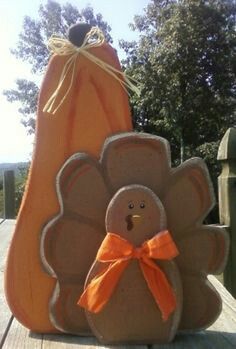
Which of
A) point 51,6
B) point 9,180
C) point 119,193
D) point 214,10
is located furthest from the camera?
point 51,6

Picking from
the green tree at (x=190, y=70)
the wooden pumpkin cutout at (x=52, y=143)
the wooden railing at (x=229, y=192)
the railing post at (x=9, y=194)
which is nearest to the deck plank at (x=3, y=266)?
the wooden pumpkin cutout at (x=52, y=143)

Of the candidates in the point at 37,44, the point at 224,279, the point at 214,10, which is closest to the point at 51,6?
the point at 37,44

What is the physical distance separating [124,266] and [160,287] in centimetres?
10

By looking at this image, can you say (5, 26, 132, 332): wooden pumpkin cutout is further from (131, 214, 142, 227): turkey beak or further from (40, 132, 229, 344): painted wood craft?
(131, 214, 142, 227): turkey beak

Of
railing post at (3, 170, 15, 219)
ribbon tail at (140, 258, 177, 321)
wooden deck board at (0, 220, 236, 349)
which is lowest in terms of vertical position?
railing post at (3, 170, 15, 219)

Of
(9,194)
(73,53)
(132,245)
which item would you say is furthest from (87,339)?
(9,194)

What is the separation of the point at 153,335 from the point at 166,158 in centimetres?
43

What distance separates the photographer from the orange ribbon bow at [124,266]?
121cm

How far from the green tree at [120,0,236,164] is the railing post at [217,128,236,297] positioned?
7.49 metres

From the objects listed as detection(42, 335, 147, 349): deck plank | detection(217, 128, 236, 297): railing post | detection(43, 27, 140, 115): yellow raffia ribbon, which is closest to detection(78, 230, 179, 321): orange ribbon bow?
detection(42, 335, 147, 349): deck plank

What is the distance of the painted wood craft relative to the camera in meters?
1.22

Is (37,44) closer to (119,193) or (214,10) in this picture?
(214,10)

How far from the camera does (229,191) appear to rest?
2193 mm

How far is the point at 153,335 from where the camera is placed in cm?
125
